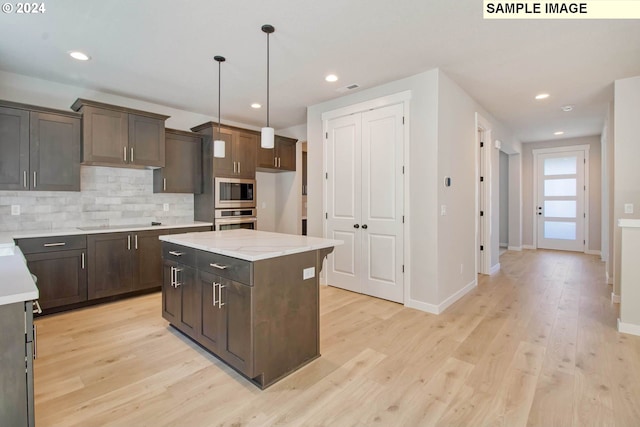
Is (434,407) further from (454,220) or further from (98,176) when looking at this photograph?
(98,176)

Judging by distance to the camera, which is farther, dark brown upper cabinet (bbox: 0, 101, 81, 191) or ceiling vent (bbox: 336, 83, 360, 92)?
ceiling vent (bbox: 336, 83, 360, 92)

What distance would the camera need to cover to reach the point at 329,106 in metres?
4.40

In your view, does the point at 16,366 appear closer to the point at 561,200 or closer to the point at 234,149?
the point at 234,149

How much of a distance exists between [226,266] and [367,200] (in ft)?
7.47

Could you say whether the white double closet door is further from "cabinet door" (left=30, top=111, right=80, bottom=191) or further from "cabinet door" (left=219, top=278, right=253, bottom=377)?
"cabinet door" (left=30, top=111, right=80, bottom=191)

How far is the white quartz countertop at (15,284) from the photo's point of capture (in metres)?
1.17

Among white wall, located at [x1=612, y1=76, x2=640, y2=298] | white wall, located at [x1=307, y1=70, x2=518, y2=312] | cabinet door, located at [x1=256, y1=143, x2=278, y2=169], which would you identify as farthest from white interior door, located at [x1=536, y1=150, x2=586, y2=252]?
cabinet door, located at [x1=256, y1=143, x2=278, y2=169]

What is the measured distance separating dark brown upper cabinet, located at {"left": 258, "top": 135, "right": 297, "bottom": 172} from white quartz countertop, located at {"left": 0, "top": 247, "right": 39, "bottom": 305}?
3778 mm

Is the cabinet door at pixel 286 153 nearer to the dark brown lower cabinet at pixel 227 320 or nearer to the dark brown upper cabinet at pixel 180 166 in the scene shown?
the dark brown upper cabinet at pixel 180 166

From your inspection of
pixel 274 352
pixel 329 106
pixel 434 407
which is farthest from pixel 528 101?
pixel 274 352

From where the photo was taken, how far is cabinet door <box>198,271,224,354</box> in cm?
228

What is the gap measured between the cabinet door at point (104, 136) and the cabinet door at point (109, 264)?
93 cm

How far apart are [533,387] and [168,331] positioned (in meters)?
2.98

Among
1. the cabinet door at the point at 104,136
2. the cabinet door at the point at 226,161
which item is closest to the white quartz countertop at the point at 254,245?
the cabinet door at the point at 104,136
